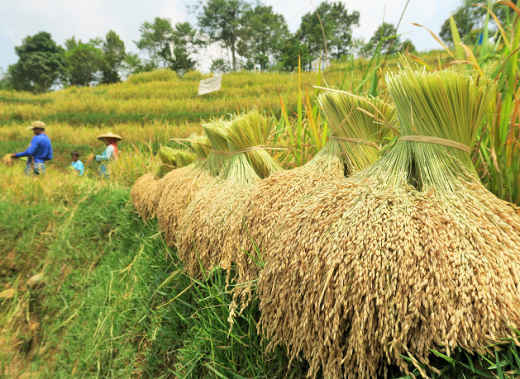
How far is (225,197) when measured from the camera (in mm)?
1115

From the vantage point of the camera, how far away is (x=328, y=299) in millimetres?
492

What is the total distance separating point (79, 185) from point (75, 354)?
2.61 metres

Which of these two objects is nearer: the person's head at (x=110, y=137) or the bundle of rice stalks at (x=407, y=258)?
the bundle of rice stalks at (x=407, y=258)

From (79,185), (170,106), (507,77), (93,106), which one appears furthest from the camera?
(93,106)

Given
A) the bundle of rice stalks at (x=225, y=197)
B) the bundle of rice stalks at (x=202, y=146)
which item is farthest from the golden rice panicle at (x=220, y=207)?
the bundle of rice stalks at (x=202, y=146)

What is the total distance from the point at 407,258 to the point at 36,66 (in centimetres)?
5456

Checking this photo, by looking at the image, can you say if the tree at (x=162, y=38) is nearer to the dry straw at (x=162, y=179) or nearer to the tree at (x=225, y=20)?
the tree at (x=225, y=20)

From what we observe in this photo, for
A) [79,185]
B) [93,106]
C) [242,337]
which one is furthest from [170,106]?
[242,337]

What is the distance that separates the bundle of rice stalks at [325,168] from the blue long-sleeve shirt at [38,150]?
6.84 m

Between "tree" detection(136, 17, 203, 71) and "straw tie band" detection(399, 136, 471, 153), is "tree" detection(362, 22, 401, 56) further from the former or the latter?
"tree" detection(136, 17, 203, 71)

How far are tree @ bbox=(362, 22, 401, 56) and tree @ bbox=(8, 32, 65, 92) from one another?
174 ft

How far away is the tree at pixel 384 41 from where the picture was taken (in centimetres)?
100

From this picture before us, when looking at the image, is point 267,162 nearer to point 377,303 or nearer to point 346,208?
point 346,208

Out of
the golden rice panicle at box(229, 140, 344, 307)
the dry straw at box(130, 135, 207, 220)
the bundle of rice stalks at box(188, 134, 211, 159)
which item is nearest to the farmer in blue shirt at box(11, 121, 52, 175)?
the dry straw at box(130, 135, 207, 220)
